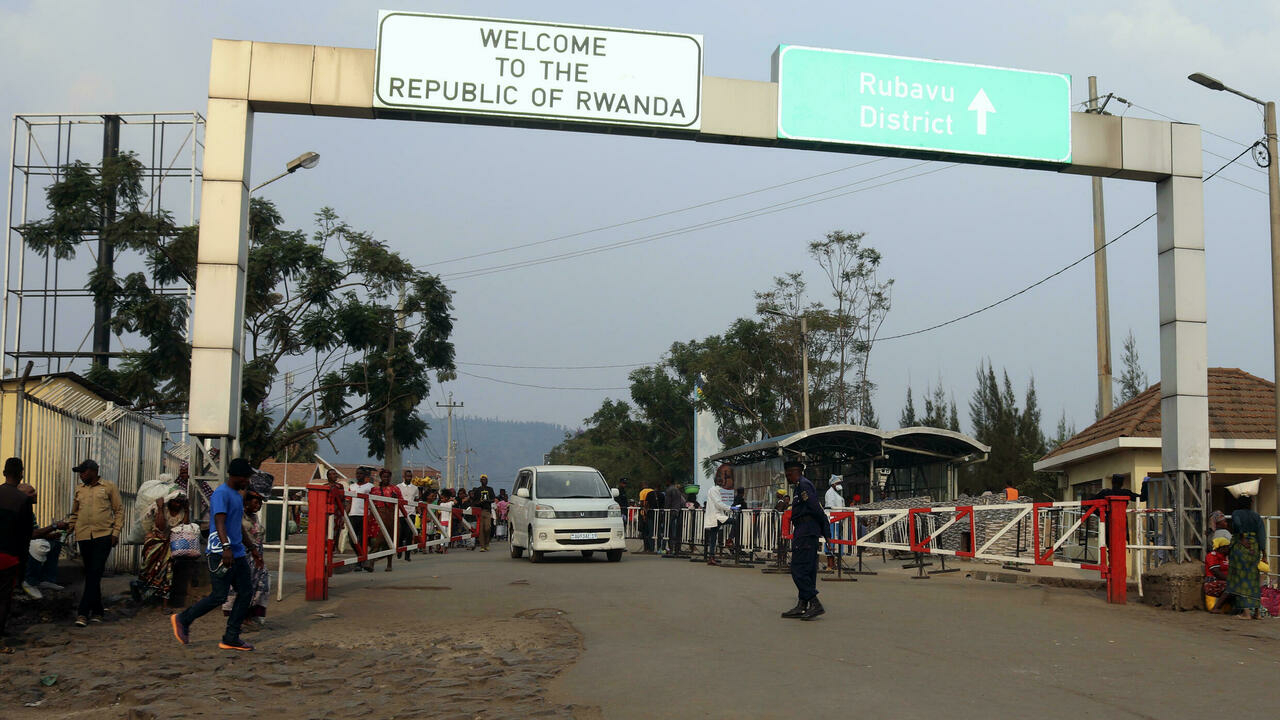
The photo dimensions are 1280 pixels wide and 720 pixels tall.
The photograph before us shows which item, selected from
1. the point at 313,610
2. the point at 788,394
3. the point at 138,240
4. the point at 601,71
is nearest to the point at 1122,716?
the point at 313,610

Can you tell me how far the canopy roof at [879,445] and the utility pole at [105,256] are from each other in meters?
18.0

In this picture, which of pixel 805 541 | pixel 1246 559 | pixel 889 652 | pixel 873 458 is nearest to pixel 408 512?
pixel 805 541

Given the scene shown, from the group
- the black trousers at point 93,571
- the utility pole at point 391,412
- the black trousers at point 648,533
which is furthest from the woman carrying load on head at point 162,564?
the utility pole at point 391,412

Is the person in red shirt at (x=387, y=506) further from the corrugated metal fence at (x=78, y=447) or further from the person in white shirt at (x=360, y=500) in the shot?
the corrugated metal fence at (x=78, y=447)

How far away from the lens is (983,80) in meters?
15.4

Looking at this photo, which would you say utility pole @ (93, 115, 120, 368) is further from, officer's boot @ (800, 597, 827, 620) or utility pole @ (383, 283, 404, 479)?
officer's boot @ (800, 597, 827, 620)

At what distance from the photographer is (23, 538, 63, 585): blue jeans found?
12219mm

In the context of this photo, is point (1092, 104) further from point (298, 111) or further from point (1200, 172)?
point (298, 111)

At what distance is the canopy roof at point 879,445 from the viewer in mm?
31359

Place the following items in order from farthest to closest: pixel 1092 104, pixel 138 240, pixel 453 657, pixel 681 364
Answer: pixel 681 364, pixel 1092 104, pixel 138 240, pixel 453 657

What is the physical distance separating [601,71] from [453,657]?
7.97 meters

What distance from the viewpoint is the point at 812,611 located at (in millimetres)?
11969

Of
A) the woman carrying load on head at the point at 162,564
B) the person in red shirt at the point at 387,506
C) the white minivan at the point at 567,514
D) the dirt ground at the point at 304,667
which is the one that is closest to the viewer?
the dirt ground at the point at 304,667

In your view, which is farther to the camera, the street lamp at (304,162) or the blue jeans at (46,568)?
the street lamp at (304,162)
